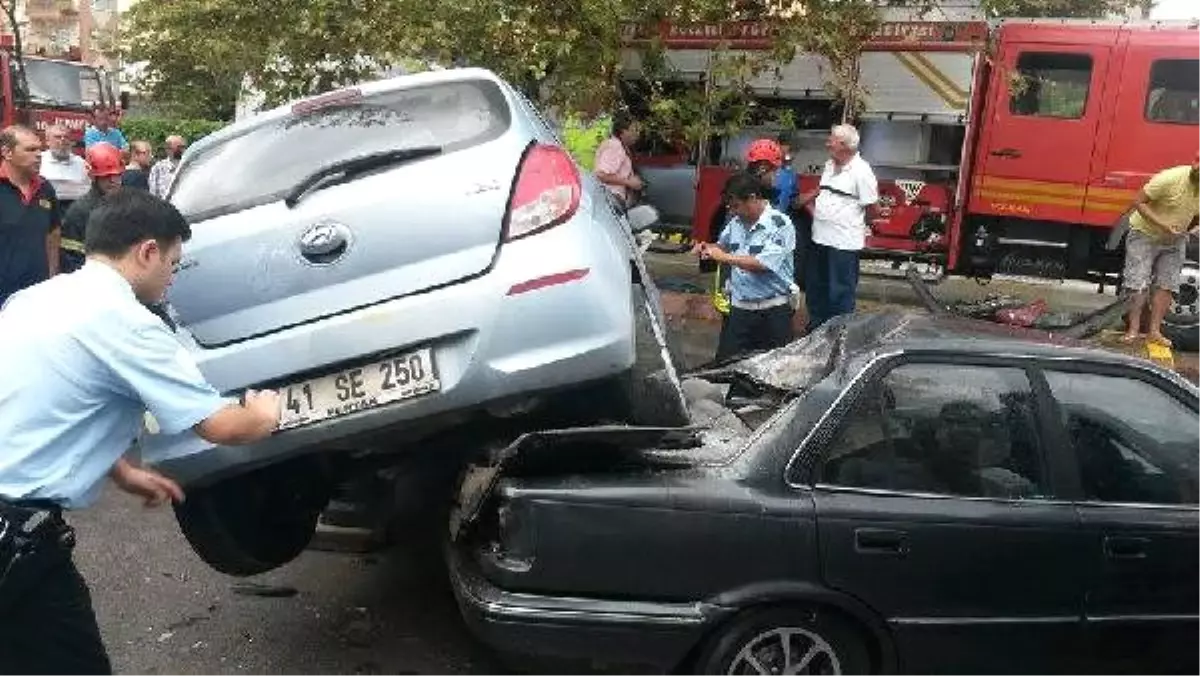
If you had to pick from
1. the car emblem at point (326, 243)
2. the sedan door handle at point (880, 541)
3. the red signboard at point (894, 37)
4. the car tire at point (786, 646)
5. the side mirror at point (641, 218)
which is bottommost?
the car tire at point (786, 646)

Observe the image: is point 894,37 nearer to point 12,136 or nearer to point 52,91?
point 12,136

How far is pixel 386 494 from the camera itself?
390 cm

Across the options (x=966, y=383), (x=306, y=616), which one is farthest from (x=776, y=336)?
(x=306, y=616)

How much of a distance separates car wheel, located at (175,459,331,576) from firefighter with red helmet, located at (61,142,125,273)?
3.15m

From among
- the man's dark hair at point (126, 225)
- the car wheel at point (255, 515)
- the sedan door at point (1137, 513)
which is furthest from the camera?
the car wheel at point (255, 515)

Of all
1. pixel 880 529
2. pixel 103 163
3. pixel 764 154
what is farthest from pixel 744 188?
pixel 103 163

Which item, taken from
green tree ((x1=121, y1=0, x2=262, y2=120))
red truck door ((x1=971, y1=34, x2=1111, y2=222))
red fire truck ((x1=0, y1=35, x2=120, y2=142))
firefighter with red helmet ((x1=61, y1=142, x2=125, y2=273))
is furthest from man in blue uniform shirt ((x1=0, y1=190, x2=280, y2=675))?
red fire truck ((x1=0, y1=35, x2=120, y2=142))

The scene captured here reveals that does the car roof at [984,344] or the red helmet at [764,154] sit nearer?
the car roof at [984,344]

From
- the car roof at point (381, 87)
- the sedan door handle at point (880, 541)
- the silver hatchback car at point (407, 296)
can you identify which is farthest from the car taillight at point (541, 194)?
the sedan door handle at point (880, 541)

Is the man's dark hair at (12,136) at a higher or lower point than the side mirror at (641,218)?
higher

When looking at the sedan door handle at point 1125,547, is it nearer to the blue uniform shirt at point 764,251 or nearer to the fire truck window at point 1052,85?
the blue uniform shirt at point 764,251

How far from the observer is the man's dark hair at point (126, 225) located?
2453 mm

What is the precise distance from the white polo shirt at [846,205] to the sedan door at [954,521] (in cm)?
391

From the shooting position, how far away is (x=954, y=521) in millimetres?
3137
